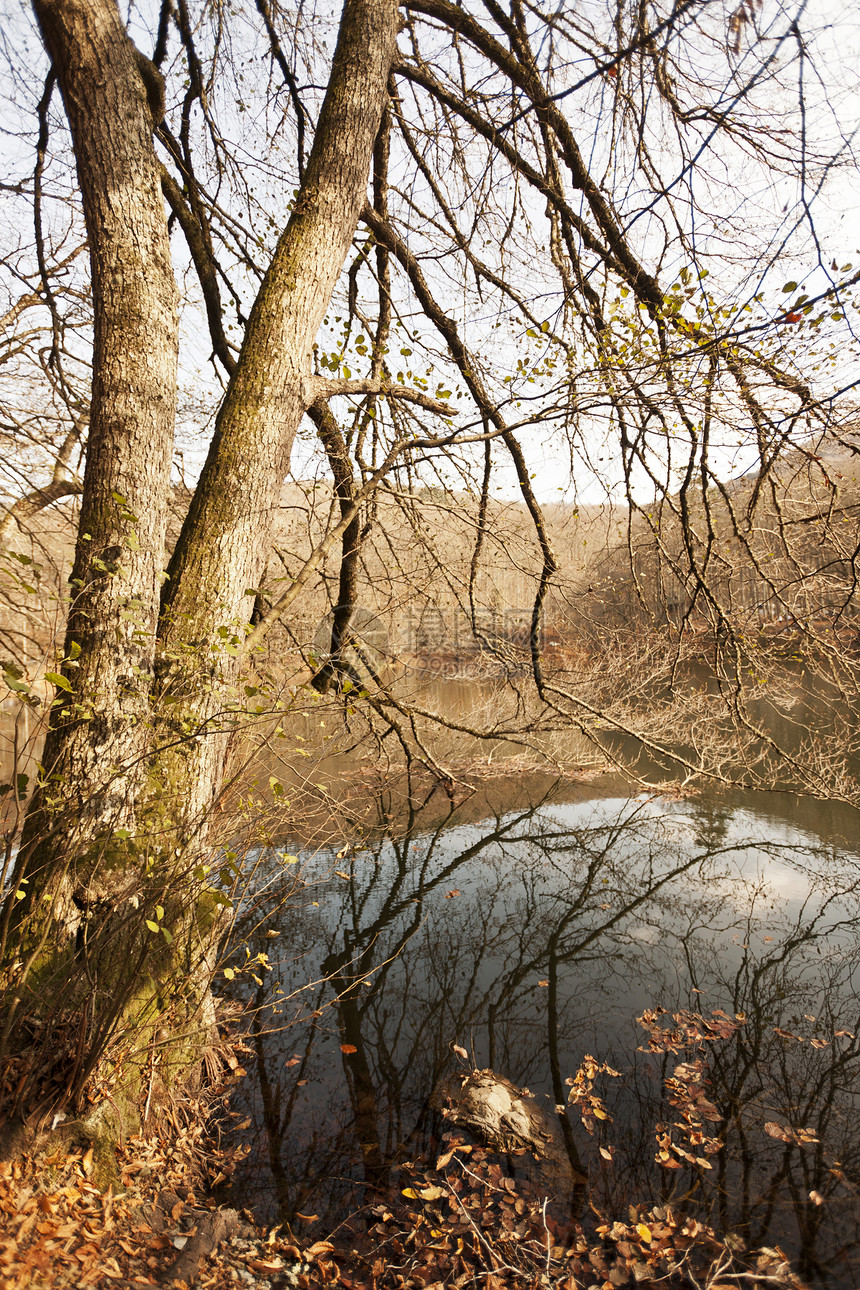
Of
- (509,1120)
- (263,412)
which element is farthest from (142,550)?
(509,1120)

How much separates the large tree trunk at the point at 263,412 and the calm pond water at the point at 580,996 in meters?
0.82

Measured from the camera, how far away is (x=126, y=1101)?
90.2 inches

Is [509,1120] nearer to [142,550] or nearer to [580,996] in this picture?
[580,996]

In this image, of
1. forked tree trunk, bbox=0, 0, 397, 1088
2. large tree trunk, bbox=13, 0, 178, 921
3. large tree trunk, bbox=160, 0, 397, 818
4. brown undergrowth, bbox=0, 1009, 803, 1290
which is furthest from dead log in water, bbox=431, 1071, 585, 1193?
large tree trunk, bbox=13, 0, 178, 921

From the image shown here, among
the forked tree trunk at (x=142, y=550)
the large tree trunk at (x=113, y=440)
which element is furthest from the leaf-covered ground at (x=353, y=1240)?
the large tree trunk at (x=113, y=440)

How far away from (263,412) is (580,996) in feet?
13.5

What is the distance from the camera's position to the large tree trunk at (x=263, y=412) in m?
2.49

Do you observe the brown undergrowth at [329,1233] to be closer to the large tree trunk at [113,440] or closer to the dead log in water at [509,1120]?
the dead log in water at [509,1120]

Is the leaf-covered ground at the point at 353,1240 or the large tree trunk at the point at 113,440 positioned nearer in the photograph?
the leaf-covered ground at the point at 353,1240

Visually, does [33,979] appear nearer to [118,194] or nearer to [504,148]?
[118,194]

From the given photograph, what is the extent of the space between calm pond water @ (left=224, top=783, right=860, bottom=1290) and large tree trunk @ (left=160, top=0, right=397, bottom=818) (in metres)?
0.82

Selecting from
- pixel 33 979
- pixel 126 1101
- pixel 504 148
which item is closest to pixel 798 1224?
pixel 126 1101

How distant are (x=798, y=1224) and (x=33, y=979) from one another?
3.02 meters

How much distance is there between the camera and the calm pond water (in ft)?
8.95
